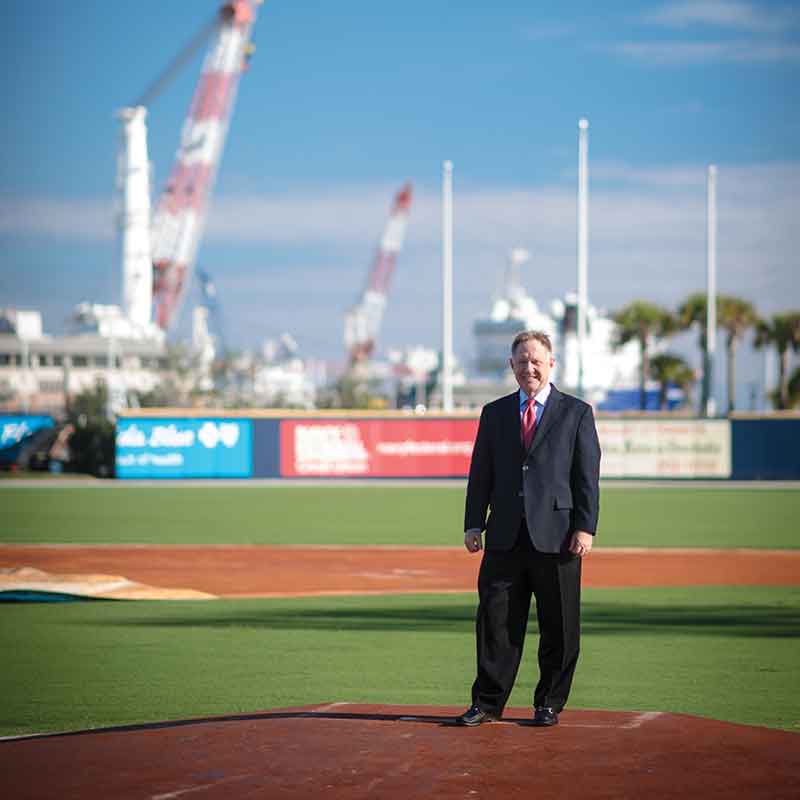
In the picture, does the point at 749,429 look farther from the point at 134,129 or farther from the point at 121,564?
the point at 134,129

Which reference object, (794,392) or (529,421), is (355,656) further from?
(794,392)

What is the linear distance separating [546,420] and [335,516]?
1068 inches

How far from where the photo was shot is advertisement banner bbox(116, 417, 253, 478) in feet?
173

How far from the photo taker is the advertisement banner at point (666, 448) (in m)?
51.4

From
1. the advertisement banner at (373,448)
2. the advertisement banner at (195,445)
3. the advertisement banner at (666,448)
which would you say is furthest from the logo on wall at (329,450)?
the advertisement banner at (666,448)

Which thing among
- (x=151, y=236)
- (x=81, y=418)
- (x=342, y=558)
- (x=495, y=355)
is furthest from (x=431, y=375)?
(x=342, y=558)

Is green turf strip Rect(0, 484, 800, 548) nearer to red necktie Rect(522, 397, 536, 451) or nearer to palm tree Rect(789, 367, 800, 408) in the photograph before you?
red necktie Rect(522, 397, 536, 451)

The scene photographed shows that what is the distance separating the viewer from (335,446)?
5309 centimetres

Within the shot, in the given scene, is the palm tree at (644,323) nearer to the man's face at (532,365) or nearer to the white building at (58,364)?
the white building at (58,364)

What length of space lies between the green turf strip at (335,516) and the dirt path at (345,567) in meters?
2.27

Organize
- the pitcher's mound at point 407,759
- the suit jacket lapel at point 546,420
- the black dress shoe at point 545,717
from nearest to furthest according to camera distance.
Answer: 1. the pitcher's mound at point 407,759
2. the black dress shoe at point 545,717
3. the suit jacket lapel at point 546,420

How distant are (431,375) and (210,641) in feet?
546

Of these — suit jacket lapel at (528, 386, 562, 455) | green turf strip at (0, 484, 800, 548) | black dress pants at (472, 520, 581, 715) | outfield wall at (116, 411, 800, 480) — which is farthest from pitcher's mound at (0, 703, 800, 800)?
outfield wall at (116, 411, 800, 480)

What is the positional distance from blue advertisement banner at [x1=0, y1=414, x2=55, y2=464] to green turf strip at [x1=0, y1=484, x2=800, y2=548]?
34.8 ft
